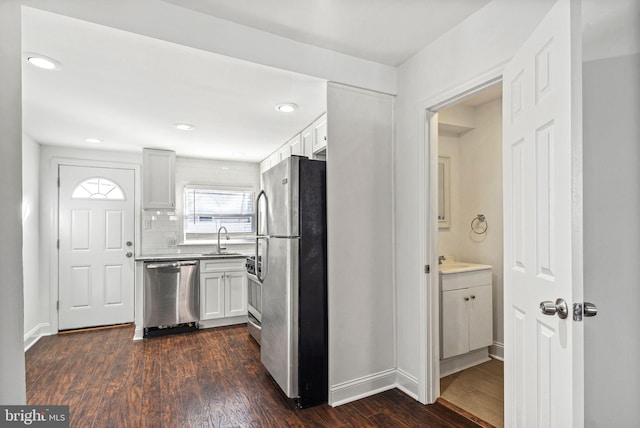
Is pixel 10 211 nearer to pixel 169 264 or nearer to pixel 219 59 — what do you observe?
pixel 219 59

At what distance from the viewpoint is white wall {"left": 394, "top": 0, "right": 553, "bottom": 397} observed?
183 centimetres

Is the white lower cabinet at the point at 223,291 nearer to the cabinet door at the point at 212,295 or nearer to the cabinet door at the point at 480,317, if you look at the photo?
the cabinet door at the point at 212,295

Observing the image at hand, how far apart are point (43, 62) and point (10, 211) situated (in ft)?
4.14

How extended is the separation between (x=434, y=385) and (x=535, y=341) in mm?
1152

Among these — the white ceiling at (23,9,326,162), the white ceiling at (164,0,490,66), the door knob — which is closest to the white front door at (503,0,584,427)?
the door knob

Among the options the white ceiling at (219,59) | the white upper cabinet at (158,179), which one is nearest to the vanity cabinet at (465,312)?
the white ceiling at (219,59)

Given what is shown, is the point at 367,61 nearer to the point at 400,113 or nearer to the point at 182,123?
the point at 400,113

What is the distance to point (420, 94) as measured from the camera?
2385 mm

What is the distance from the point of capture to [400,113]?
8.48 feet

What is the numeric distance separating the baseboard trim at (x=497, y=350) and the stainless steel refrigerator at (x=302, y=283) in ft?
5.84

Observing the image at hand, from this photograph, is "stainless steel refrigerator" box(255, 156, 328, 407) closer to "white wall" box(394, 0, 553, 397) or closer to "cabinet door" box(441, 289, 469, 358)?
"white wall" box(394, 0, 553, 397)

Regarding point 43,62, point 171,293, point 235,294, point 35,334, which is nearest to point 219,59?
point 43,62

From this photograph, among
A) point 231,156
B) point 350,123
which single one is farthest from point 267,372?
point 231,156

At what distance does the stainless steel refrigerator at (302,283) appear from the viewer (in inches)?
88.7
